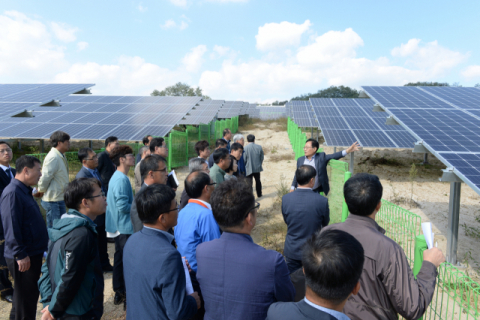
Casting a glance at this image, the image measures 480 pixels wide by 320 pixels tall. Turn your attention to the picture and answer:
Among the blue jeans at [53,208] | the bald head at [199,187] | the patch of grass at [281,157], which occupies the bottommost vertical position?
the patch of grass at [281,157]

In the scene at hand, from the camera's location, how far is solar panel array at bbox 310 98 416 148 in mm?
9617

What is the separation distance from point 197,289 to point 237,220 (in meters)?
0.71

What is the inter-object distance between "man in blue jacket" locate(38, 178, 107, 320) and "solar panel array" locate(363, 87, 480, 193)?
405 cm

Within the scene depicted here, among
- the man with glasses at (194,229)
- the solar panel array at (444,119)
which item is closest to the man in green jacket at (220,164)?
the man with glasses at (194,229)

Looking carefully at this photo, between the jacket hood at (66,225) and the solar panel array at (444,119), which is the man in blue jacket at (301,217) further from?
the jacket hood at (66,225)

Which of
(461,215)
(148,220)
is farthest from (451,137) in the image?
(148,220)

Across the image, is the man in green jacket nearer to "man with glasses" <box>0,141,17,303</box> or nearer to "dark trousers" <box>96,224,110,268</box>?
"dark trousers" <box>96,224,110,268</box>

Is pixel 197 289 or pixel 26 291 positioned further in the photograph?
pixel 26 291

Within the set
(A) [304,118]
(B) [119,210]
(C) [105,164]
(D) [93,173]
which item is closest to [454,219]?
(B) [119,210]

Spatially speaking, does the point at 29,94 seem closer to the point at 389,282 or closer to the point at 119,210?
the point at 119,210

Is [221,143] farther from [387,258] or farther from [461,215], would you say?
[461,215]

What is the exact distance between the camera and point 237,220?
74.5 inches

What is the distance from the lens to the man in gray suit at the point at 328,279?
132cm

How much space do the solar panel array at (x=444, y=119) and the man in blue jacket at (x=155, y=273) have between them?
345 centimetres
